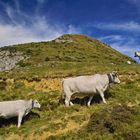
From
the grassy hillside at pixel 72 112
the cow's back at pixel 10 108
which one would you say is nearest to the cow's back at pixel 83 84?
the grassy hillside at pixel 72 112

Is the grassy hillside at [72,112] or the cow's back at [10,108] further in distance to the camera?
the cow's back at [10,108]

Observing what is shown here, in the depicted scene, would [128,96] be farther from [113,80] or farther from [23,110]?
[23,110]

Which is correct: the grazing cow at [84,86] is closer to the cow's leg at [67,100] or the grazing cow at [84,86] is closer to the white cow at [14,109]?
the cow's leg at [67,100]

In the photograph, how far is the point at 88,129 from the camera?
74.2ft

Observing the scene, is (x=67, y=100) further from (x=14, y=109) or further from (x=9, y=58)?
(x=9, y=58)

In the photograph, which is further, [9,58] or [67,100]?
[9,58]

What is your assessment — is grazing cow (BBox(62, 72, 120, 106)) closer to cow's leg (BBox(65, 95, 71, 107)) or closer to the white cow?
cow's leg (BBox(65, 95, 71, 107))

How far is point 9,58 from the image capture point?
83.4 m

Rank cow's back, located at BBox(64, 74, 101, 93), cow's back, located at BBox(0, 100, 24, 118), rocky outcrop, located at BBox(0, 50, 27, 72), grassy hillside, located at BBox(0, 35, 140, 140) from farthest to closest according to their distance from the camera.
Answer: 1. rocky outcrop, located at BBox(0, 50, 27, 72)
2. cow's back, located at BBox(64, 74, 101, 93)
3. cow's back, located at BBox(0, 100, 24, 118)
4. grassy hillside, located at BBox(0, 35, 140, 140)

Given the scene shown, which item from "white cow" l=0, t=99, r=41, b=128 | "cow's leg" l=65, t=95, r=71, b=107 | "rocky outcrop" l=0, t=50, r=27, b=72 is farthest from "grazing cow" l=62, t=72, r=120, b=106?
"rocky outcrop" l=0, t=50, r=27, b=72

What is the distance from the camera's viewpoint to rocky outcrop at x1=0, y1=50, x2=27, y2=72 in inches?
2990

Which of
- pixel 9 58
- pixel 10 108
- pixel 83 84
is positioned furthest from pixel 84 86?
pixel 9 58

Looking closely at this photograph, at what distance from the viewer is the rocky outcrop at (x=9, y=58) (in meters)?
75.9

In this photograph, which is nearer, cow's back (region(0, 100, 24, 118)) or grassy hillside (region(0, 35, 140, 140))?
grassy hillside (region(0, 35, 140, 140))
